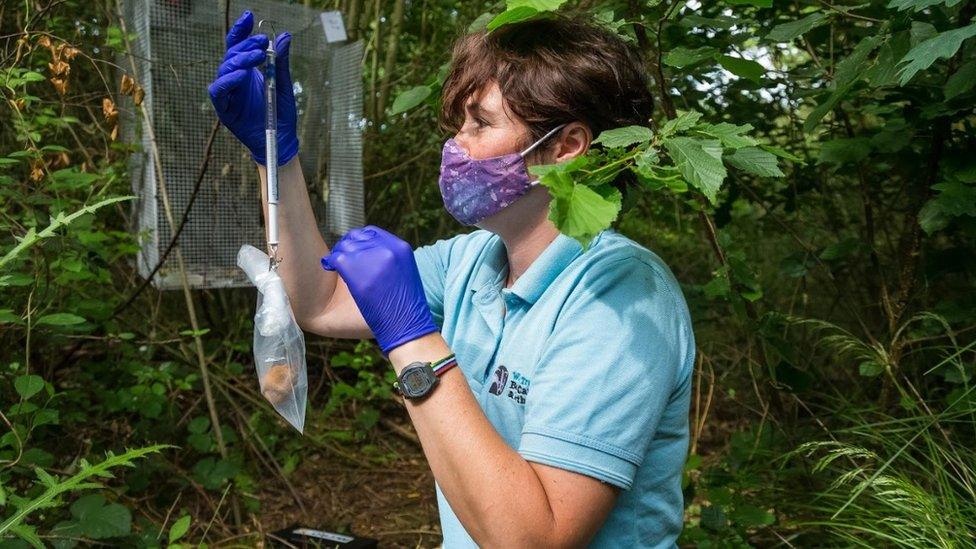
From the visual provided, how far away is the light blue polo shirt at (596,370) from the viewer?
1.38 metres

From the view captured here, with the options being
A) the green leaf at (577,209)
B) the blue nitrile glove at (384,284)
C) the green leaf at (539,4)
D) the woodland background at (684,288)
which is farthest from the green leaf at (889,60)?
the blue nitrile glove at (384,284)


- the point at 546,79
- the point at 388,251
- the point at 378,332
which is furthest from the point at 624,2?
the point at 378,332

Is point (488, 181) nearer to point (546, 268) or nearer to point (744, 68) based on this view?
point (546, 268)

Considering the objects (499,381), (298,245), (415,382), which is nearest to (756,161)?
(499,381)

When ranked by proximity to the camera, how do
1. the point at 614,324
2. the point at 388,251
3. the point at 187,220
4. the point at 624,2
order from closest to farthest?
the point at 614,324
the point at 388,251
the point at 624,2
the point at 187,220

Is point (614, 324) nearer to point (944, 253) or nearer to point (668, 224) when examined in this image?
point (944, 253)

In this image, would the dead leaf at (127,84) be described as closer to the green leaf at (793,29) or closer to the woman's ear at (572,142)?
the woman's ear at (572,142)

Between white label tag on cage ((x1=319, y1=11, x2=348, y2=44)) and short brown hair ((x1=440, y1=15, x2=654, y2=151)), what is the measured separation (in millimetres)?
1504

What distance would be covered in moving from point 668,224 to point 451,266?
3.02m

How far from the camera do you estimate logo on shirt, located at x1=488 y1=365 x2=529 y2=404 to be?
1.56 metres

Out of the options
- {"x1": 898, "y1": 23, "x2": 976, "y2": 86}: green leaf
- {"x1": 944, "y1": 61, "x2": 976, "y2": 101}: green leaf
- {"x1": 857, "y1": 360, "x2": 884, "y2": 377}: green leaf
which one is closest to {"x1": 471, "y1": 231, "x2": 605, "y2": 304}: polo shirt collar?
{"x1": 898, "y1": 23, "x2": 976, "y2": 86}: green leaf

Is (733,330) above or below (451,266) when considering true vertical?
below

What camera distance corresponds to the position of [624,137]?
4.57 feet

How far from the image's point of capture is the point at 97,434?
3072 mm
